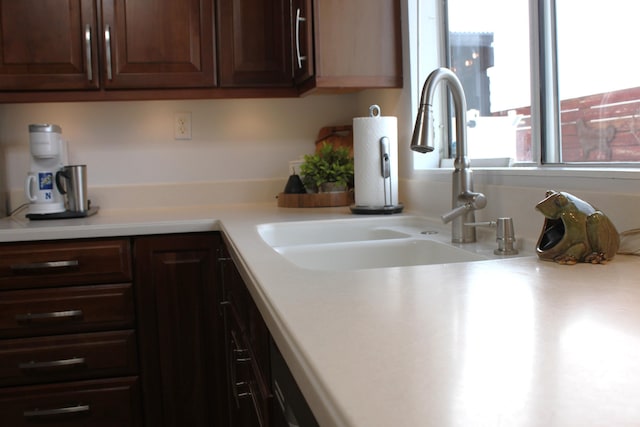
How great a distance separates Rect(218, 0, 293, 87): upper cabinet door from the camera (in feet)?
7.93

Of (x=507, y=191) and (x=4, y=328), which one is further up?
(x=507, y=191)

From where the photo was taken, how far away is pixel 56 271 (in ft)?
→ 6.58

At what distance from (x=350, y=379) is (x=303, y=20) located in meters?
1.87

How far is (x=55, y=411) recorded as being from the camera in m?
2.00

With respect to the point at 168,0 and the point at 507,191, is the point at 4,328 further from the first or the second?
the point at 507,191

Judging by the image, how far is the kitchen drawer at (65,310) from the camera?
6.49 feet

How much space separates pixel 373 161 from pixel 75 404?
48.9 inches

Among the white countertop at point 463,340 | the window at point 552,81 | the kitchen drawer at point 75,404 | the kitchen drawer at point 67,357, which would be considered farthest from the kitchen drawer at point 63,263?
the window at point 552,81

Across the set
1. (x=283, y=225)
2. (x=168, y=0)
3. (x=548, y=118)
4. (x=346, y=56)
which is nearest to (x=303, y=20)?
(x=346, y=56)

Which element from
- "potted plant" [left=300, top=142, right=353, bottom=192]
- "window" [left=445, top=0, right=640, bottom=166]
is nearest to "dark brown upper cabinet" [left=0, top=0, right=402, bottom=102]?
"potted plant" [left=300, top=142, right=353, bottom=192]

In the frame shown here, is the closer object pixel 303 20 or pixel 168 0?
pixel 303 20

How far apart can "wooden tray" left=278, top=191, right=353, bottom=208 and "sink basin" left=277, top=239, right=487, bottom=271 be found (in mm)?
835

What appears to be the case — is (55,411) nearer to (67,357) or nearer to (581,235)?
(67,357)

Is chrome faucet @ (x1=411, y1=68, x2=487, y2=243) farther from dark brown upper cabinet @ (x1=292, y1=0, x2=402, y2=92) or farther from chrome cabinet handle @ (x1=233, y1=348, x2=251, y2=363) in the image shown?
dark brown upper cabinet @ (x1=292, y1=0, x2=402, y2=92)
